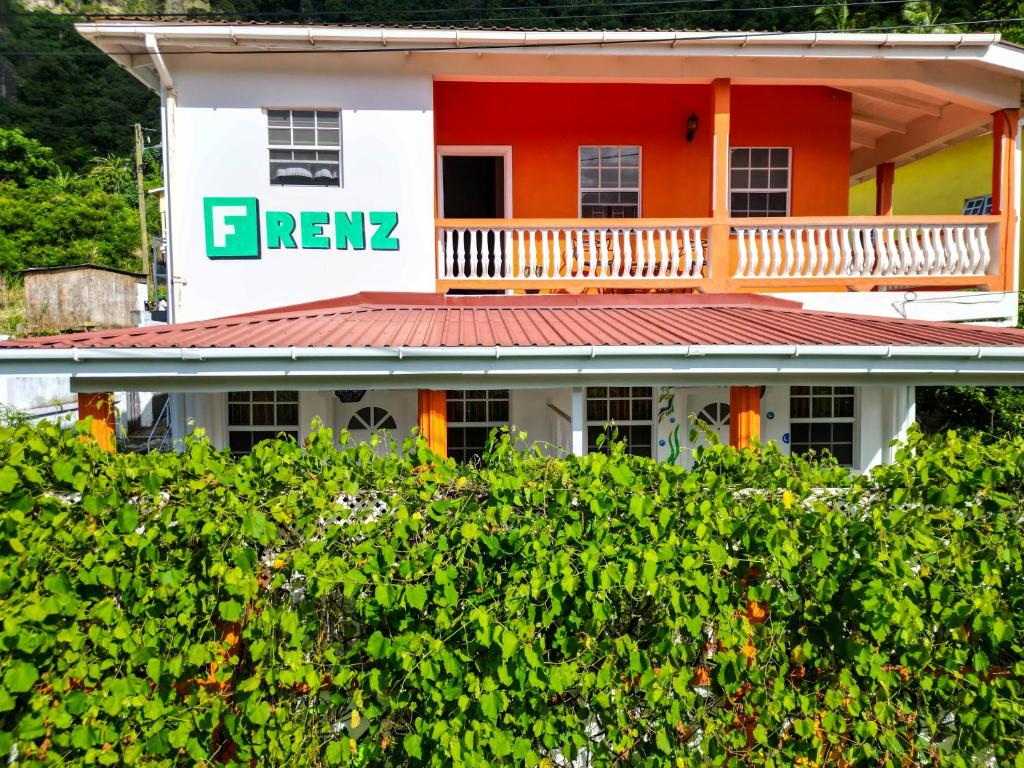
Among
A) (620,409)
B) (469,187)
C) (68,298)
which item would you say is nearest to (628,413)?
(620,409)

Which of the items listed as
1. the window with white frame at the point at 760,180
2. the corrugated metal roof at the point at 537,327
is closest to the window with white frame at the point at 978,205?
the window with white frame at the point at 760,180

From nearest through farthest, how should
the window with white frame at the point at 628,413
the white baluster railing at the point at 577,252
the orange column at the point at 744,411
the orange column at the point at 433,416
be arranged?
the orange column at the point at 433,416 → the orange column at the point at 744,411 → the white baluster railing at the point at 577,252 → the window with white frame at the point at 628,413

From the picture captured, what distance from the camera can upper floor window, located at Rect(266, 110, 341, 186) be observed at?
8.96m

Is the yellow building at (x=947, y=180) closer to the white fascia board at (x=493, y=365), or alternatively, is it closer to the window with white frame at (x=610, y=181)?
the window with white frame at (x=610, y=181)

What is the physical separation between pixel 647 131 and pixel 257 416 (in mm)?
7428

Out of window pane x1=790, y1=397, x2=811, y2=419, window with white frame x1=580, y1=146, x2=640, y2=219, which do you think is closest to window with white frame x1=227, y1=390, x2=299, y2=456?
window with white frame x1=580, y1=146, x2=640, y2=219

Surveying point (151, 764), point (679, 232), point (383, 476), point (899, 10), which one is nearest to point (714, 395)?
point (679, 232)

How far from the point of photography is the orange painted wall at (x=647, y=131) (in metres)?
10.2

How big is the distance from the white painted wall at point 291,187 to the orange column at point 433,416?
109 inches

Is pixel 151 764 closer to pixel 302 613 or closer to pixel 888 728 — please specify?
pixel 302 613

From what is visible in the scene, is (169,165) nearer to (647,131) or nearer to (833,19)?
(647,131)

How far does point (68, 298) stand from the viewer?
2177 cm

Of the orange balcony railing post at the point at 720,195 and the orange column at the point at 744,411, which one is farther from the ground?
the orange balcony railing post at the point at 720,195

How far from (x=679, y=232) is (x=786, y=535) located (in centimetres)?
763
